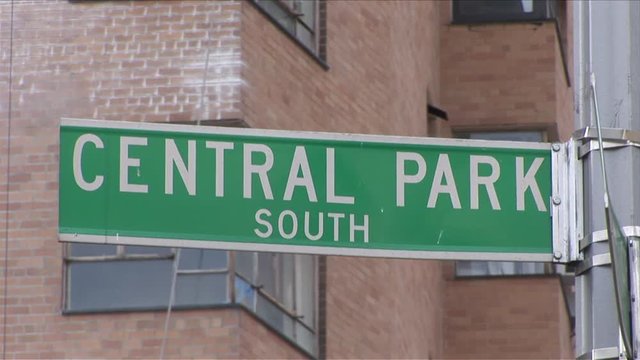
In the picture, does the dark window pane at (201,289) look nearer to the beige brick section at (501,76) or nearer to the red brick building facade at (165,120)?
the red brick building facade at (165,120)

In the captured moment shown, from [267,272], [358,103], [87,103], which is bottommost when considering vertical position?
A: [267,272]

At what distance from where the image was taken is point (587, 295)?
5.22 meters

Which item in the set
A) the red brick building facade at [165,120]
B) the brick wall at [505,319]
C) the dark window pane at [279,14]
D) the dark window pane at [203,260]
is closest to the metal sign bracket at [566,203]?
the red brick building facade at [165,120]

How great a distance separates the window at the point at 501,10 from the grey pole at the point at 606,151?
45.8 feet

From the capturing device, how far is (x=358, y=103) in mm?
14172

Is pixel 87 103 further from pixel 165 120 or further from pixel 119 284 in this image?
pixel 119 284

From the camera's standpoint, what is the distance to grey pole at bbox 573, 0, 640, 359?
515 centimetres

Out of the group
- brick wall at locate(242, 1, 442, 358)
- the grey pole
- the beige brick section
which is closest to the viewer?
the grey pole

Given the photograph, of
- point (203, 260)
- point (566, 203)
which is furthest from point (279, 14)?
point (566, 203)

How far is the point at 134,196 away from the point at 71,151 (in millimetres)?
240

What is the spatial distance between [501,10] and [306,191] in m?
14.3

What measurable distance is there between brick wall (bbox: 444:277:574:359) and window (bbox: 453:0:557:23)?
300 cm

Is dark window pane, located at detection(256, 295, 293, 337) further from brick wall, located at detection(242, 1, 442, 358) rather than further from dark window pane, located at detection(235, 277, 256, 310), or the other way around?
brick wall, located at detection(242, 1, 442, 358)

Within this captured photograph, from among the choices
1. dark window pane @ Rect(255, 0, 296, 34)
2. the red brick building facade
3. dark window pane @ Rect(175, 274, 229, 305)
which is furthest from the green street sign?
dark window pane @ Rect(255, 0, 296, 34)
